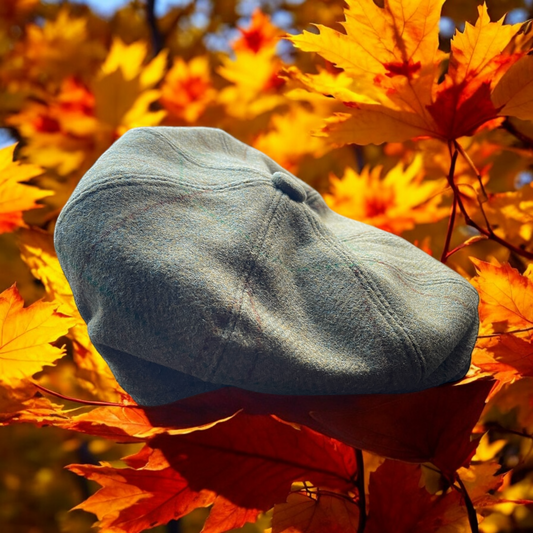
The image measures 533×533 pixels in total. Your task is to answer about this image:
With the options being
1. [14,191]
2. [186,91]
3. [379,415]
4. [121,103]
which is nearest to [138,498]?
[379,415]

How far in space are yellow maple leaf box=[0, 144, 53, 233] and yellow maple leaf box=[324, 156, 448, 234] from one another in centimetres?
31

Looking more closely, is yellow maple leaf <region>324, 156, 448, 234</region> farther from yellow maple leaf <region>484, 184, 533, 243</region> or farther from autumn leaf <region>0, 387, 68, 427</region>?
autumn leaf <region>0, 387, 68, 427</region>

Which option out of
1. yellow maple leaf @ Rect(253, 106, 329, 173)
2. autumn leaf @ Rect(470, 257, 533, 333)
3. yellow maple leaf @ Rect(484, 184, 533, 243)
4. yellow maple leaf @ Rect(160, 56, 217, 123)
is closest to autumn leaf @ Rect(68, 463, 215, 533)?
autumn leaf @ Rect(470, 257, 533, 333)

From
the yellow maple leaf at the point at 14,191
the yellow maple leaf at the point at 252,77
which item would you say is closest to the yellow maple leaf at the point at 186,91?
the yellow maple leaf at the point at 252,77

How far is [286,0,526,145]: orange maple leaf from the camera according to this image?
1.20 feet

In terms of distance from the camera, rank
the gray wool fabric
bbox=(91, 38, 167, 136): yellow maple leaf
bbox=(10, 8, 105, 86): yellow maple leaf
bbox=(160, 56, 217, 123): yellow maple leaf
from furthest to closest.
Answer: bbox=(10, 8, 105, 86): yellow maple leaf
bbox=(160, 56, 217, 123): yellow maple leaf
bbox=(91, 38, 167, 136): yellow maple leaf
the gray wool fabric

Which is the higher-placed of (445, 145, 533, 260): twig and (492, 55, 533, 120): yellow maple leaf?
(492, 55, 533, 120): yellow maple leaf

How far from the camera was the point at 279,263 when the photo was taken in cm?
32

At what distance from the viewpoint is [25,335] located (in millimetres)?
333

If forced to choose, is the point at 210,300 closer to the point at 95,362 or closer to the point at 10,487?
the point at 95,362

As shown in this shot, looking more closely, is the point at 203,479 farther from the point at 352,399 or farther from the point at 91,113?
the point at 91,113

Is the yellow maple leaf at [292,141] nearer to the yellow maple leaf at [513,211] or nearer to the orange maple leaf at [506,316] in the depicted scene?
the yellow maple leaf at [513,211]

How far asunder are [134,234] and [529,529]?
88 centimetres

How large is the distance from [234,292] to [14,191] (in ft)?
0.78
